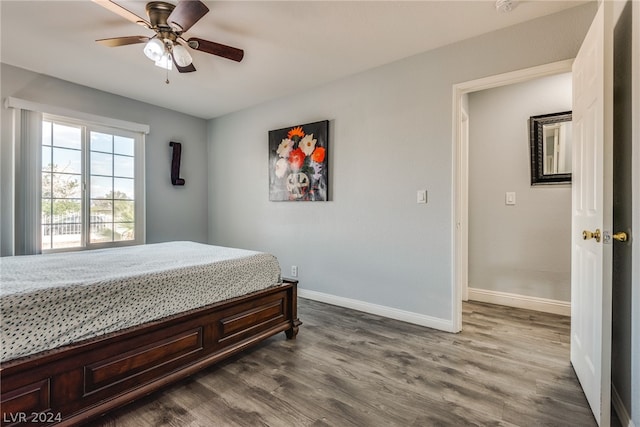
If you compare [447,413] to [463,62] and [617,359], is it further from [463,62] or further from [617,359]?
[463,62]

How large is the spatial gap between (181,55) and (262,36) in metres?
0.69

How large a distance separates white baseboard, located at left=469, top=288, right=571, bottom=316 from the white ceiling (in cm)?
257

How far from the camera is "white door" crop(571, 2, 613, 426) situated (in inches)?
55.1

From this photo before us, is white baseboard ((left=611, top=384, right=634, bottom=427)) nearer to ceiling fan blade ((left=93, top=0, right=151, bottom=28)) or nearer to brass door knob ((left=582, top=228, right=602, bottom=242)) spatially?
brass door knob ((left=582, top=228, right=602, bottom=242))

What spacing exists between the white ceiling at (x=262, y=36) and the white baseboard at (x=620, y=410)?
2.41m

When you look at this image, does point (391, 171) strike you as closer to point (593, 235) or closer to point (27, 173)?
point (593, 235)

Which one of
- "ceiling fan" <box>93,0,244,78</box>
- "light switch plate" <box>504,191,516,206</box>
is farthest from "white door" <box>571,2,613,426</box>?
"ceiling fan" <box>93,0,244,78</box>

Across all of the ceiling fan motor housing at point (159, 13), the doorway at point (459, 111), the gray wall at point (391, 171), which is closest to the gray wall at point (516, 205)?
the doorway at point (459, 111)

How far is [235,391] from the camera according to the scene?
5.81 ft

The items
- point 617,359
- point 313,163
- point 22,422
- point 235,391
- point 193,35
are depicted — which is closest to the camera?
point 22,422

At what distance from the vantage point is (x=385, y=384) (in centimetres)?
183

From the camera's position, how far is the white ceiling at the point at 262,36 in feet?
6.89

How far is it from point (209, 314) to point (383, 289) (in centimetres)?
172

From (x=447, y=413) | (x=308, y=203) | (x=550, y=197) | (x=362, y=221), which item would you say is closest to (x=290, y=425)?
(x=447, y=413)
